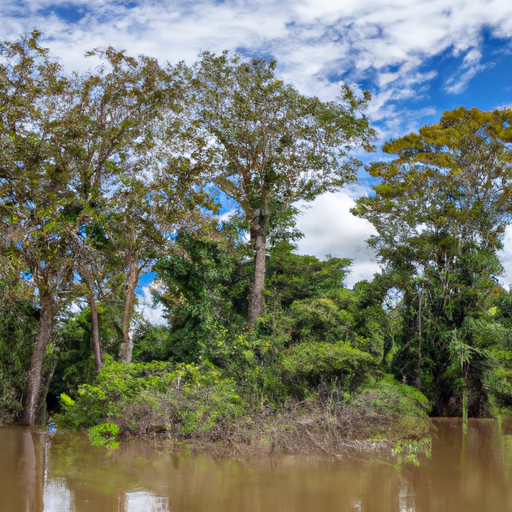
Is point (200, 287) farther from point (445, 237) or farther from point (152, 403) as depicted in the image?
point (445, 237)

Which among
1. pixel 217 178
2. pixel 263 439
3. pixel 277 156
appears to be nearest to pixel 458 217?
pixel 277 156

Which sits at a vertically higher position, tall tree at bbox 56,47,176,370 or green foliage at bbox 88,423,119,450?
tall tree at bbox 56,47,176,370

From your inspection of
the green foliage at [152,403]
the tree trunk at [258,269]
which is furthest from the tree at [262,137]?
the green foliage at [152,403]

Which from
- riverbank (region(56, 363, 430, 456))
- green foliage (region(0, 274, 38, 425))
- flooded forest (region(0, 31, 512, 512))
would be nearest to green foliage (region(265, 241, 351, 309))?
flooded forest (region(0, 31, 512, 512))

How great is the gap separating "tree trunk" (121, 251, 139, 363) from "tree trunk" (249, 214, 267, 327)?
3810mm

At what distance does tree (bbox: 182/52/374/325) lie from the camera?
1828cm

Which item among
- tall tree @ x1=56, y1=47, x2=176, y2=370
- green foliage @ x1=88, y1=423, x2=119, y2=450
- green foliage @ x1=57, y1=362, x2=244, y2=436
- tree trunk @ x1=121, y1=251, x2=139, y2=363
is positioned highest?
tall tree @ x1=56, y1=47, x2=176, y2=370

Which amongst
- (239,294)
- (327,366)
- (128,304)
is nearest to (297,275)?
(239,294)

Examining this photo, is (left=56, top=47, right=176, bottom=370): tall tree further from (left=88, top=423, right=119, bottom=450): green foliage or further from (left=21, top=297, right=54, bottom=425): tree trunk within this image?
(left=88, top=423, right=119, bottom=450): green foliage

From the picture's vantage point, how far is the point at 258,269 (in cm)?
1828

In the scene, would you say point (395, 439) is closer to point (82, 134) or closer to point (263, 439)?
point (263, 439)

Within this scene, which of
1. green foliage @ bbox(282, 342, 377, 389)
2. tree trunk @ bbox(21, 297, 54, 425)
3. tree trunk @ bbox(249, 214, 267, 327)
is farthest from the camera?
tree trunk @ bbox(249, 214, 267, 327)

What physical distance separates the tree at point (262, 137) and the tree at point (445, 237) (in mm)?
2735

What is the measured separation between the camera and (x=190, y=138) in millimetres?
18750
